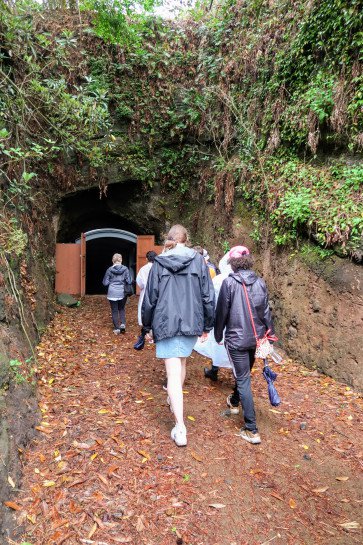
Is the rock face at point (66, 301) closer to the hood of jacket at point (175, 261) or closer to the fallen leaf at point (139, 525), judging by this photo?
the hood of jacket at point (175, 261)

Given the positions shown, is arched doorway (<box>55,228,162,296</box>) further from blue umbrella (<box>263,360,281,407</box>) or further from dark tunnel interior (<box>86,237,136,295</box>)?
blue umbrella (<box>263,360,281,407</box>)

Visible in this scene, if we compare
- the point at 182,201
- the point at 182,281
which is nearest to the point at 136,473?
the point at 182,281

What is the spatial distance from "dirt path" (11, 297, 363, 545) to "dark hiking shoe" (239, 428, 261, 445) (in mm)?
72

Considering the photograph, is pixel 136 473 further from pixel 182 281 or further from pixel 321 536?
pixel 182 281

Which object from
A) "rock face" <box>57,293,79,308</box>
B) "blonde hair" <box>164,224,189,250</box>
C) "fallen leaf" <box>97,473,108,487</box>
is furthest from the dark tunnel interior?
"fallen leaf" <box>97,473,108,487</box>

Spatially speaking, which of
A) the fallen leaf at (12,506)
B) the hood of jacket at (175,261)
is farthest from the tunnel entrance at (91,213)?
the fallen leaf at (12,506)

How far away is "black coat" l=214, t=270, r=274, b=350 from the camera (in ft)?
11.5

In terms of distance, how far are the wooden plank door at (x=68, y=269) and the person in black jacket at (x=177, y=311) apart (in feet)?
30.8

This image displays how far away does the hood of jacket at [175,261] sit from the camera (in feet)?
11.1

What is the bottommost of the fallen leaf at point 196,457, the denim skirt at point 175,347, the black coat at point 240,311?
the fallen leaf at point 196,457

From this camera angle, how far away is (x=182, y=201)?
11.6 meters

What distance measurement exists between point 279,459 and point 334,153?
5.12 metres

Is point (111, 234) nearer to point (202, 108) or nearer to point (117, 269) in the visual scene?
point (202, 108)

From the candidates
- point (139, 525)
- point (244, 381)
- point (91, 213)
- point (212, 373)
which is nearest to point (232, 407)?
point (244, 381)
